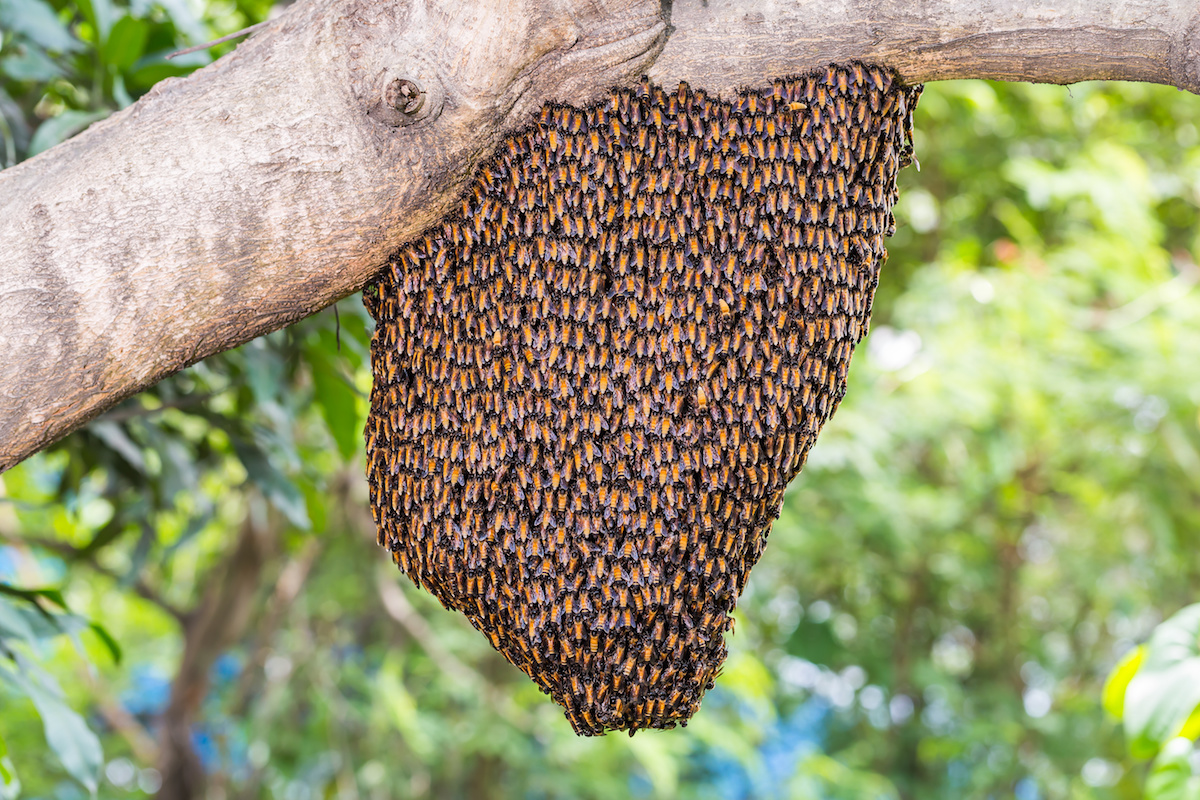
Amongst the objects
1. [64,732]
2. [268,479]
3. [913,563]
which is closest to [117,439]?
[268,479]

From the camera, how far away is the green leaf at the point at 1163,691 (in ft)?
5.37

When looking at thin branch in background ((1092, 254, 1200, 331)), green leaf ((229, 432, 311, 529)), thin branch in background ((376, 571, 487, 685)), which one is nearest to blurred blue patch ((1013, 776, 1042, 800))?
thin branch in background ((1092, 254, 1200, 331))

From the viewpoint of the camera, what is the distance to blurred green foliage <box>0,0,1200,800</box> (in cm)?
445

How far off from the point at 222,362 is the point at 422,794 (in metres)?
3.77

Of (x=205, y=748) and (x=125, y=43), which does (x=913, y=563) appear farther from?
(x=125, y=43)

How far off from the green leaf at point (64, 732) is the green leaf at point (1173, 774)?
79.1 inches

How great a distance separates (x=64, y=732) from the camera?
1.84 meters

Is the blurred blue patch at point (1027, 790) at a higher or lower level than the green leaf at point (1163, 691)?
lower

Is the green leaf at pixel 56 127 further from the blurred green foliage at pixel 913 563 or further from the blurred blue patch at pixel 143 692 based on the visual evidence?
the blurred blue patch at pixel 143 692

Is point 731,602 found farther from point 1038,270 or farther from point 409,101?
point 1038,270

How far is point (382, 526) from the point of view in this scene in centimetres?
137

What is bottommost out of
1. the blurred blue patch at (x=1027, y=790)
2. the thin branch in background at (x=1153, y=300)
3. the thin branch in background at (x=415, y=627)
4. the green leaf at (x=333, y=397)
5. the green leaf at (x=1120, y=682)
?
the blurred blue patch at (x=1027, y=790)

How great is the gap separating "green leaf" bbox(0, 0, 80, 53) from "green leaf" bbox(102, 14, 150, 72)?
74 mm

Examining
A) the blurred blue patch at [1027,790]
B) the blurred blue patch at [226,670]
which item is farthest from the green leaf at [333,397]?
the blurred blue patch at [1027,790]
